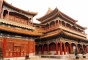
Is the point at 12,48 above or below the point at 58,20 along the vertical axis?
below

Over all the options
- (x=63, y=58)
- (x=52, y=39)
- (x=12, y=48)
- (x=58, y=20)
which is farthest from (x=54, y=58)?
(x=58, y=20)

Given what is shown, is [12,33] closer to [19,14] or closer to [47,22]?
[19,14]

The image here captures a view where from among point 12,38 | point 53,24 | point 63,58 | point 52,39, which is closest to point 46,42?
point 52,39

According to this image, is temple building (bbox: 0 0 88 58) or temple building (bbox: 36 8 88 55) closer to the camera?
temple building (bbox: 0 0 88 58)

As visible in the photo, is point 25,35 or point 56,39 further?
point 56,39

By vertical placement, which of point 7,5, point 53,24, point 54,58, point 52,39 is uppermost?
point 7,5

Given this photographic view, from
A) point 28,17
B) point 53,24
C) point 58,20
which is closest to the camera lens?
point 28,17

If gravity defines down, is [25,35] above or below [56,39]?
above

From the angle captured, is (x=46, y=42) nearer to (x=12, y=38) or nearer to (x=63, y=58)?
(x=63, y=58)

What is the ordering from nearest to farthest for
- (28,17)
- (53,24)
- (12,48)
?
(12,48), (28,17), (53,24)

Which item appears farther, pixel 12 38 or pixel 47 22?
pixel 47 22

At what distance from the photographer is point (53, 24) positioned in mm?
28547

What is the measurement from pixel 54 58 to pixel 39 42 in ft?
27.5

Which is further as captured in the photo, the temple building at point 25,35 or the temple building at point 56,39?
the temple building at point 56,39
